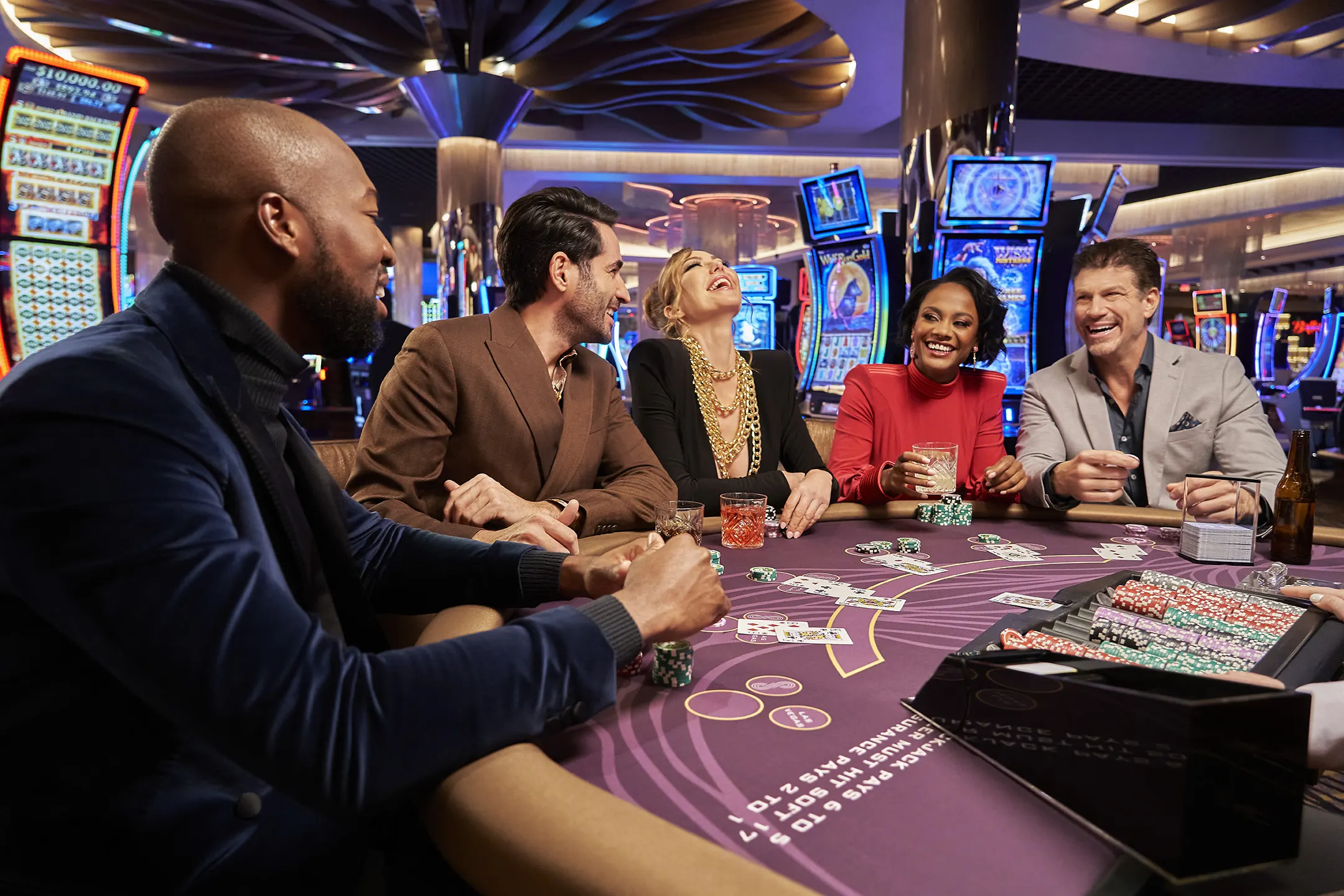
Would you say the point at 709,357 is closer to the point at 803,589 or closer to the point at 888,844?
the point at 803,589

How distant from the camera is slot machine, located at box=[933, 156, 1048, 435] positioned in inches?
211

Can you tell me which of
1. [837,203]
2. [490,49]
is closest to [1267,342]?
[837,203]

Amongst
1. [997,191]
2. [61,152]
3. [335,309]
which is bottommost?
[335,309]

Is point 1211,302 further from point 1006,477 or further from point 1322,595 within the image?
point 1322,595

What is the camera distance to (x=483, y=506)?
7.10 feet

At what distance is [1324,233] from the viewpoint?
15305 mm

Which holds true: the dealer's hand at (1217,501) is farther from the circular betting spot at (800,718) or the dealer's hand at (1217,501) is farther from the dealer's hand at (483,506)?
the dealer's hand at (483,506)

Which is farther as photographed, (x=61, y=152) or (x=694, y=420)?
A: (x=61, y=152)

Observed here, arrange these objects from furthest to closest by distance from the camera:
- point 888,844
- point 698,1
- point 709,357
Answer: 1. point 698,1
2. point 709,357
3. point 888,844

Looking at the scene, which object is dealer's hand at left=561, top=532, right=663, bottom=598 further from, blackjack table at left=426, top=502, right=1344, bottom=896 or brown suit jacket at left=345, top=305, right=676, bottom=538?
brown suit jacket at left=345, top=305, right=676, bottom=538

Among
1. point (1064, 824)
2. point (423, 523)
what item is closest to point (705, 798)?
point (1064, 824)

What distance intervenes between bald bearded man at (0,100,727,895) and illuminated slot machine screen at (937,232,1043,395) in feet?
15.7

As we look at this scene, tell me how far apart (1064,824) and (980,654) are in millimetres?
231

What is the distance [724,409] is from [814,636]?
1.94 m
